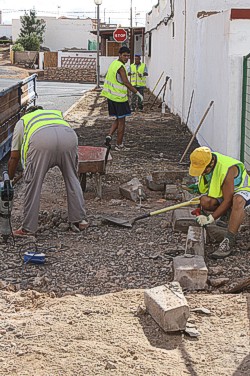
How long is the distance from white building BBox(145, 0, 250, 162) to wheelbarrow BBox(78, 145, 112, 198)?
68.5 inches

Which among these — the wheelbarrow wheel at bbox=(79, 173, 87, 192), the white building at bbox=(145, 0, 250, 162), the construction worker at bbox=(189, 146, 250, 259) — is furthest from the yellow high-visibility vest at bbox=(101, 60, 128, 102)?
the construction worker at bbox=(189, 146, 250, 259)

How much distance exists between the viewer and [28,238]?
23.4 feet

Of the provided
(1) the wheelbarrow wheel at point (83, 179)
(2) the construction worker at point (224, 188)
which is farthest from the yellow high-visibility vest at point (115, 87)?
(2) the construction worker at point (224, 188)

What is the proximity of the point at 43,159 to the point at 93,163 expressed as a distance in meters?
1.66

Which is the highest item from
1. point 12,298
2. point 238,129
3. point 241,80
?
point 241,80

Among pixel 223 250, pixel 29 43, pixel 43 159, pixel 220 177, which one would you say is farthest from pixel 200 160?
pixel 29 43

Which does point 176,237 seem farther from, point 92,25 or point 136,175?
point 92,25

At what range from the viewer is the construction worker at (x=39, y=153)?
6938mm

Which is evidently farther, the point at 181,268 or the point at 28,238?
the point at 28,238

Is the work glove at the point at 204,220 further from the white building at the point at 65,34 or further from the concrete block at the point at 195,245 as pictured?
the white building at the point at 65,34

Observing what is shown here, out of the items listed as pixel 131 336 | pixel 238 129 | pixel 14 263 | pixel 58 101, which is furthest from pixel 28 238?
pixel 58 101

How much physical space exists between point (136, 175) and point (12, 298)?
17.3 ft

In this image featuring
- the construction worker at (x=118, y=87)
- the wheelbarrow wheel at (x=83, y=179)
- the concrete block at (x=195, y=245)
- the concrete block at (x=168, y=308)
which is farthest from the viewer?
the construction worker at (x=118, y=87)

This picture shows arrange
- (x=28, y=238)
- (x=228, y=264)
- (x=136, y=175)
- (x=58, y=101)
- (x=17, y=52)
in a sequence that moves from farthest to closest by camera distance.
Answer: (x=17, y=52)
(x=58, y=101)
(x=136, y=175)
(x=28, y=238)
(x=228, y=264)
